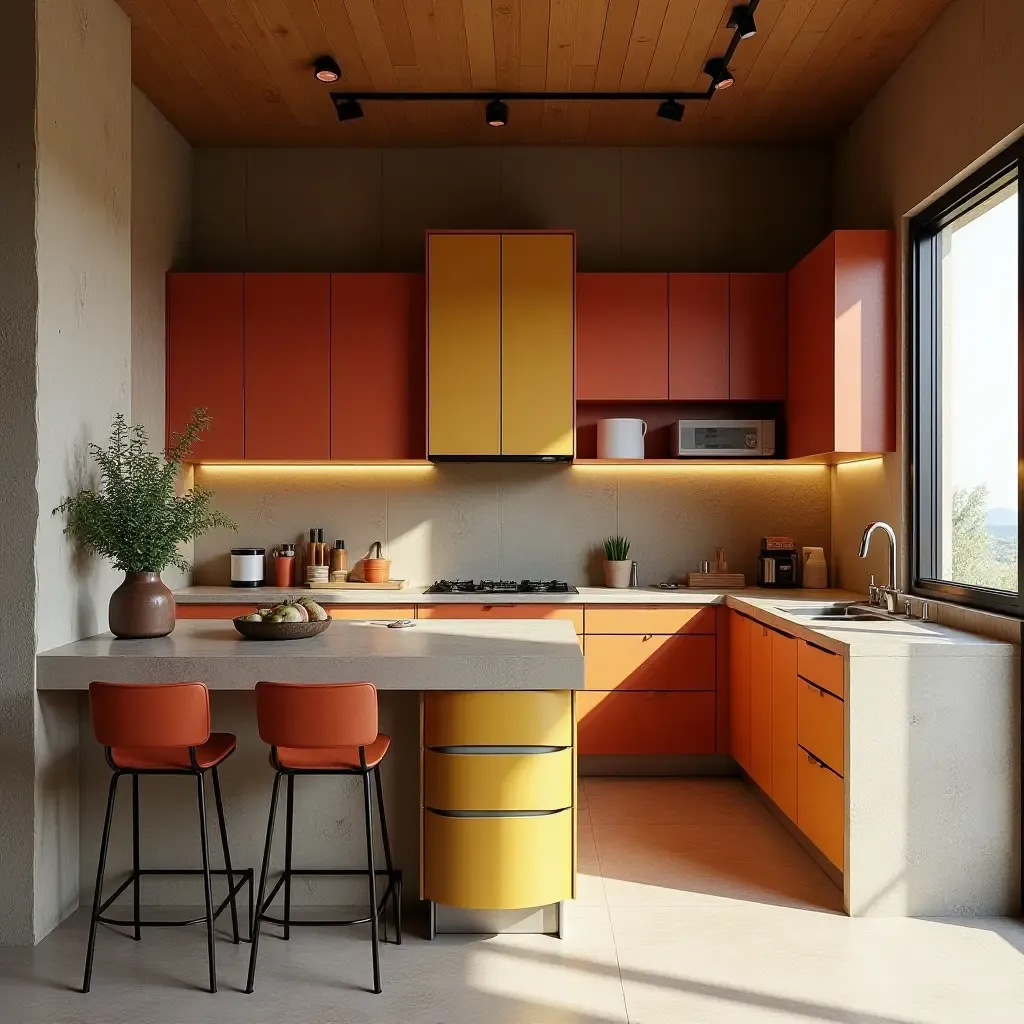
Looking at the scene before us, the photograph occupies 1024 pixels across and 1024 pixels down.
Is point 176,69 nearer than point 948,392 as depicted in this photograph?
No

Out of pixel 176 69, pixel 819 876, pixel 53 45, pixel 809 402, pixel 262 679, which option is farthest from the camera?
pixel 809 402

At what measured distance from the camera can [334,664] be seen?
9.48 ft

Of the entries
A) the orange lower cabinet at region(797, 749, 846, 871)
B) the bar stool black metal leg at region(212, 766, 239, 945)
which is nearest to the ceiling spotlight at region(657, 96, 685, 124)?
the orange lower cabinet at region(797, 749, 846, 871)

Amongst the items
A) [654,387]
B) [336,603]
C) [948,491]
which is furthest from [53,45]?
[948,491]

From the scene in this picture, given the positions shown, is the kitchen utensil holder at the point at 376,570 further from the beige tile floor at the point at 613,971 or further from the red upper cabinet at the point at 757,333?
the beige tile floor at the point at 613,971

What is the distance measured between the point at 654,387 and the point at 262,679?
9.48 ft

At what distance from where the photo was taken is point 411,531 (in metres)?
5.37

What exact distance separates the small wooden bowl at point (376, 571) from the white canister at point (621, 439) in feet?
4.35

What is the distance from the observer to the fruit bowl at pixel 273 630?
3.20 m

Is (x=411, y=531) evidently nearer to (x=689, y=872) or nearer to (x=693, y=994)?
(x=689, y=872)

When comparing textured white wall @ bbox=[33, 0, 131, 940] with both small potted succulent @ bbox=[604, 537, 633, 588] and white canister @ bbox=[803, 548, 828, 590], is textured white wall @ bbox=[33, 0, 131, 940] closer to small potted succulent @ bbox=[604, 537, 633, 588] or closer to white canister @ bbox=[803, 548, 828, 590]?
small potted succulent @ bbox=[604, 537, 633, 588]

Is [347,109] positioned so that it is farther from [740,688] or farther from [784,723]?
[784,723]

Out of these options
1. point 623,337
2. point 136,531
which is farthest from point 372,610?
point 623,337

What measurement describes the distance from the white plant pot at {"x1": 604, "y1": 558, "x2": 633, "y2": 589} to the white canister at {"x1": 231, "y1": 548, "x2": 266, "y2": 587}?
190cm
